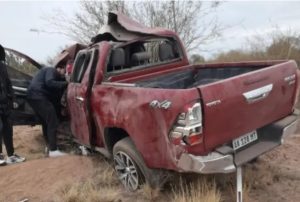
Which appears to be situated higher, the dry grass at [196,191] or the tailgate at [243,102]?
the tailgate at [243,102]

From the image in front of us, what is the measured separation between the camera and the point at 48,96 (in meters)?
8.62

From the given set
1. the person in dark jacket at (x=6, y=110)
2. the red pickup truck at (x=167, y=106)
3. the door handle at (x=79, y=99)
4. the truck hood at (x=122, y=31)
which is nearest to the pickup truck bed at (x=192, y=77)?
the red pickup truck at (x=167, y=106)

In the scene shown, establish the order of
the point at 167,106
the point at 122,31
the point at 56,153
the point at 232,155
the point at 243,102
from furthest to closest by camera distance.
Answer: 1. the point at 56,153
2. the point at 122,31
3. the point at 243,102
4. the point at 232,155
5. the point at 167,106

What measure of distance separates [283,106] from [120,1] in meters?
11.0

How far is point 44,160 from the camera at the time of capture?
784cm

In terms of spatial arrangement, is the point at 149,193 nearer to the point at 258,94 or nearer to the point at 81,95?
the point at 258,94

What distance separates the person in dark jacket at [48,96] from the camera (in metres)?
8.43

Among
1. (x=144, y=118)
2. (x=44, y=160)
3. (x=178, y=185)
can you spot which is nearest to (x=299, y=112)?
(x=178, y=185)

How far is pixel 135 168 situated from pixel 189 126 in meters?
1.25

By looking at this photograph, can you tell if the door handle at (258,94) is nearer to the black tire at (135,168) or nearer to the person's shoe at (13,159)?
the black tire at (135,168)

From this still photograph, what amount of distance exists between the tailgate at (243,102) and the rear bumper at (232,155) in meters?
0.11

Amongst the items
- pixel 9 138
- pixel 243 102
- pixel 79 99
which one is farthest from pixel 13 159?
pixel 243 102

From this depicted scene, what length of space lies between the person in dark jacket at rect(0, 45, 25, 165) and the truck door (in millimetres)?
1011

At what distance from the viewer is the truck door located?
7.08 m
